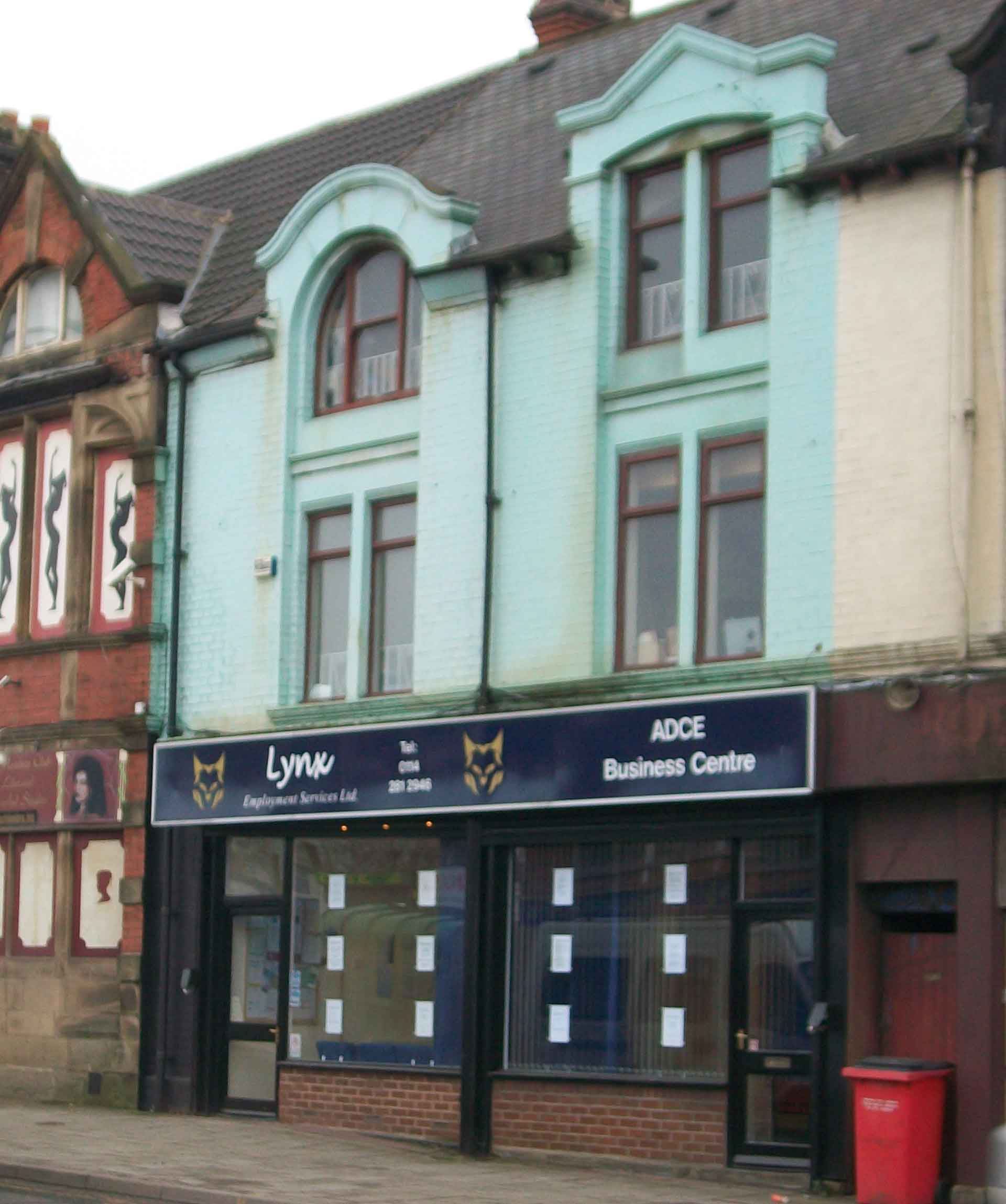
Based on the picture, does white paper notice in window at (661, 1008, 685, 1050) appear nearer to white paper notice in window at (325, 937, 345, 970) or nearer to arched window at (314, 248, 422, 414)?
white paper notice in window at (325, 937, 345, 970)

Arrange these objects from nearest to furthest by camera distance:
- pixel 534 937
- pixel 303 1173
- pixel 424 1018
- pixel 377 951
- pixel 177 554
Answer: pixel 303 1173, pixel 534 937, pixel 424 1018, pixel 377 951, pixel 177 554

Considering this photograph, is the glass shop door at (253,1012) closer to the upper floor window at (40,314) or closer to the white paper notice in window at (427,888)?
the white paper notice in window at (427,888)

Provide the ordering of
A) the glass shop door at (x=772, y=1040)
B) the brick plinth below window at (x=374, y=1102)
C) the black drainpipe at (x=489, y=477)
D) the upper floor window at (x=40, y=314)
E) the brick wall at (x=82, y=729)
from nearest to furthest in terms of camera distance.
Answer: the glass shop door at (x=772, y=1040)
the black drainpipe at (x=489, y=477)
the brick plinth below window at (x=374, y=1102)
the brick wall at (x=82, y=729)
the upper floor window at (x=40, y=314)

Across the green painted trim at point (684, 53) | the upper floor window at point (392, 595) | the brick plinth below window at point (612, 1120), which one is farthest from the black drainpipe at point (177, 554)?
the brick plinth below window at point (612, 1120)

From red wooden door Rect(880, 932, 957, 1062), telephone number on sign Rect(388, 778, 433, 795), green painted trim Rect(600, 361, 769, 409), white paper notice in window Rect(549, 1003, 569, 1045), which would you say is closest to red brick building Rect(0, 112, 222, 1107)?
A: telephone number on sign Rect(388, 778, 433, 795)

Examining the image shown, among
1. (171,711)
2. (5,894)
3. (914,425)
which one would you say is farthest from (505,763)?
(5,894)

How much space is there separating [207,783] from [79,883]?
275 centimetres

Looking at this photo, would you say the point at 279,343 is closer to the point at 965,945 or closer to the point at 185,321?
the point at 185,321

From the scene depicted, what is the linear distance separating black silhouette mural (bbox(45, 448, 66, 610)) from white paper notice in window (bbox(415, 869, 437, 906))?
21.3ft

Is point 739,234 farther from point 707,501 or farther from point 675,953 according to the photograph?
point 675,953

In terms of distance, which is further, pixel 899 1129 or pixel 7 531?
pixel 7 531

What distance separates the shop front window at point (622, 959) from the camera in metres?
19.1

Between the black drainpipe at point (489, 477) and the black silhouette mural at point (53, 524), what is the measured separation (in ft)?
22.3

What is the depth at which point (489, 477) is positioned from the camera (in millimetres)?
20969
